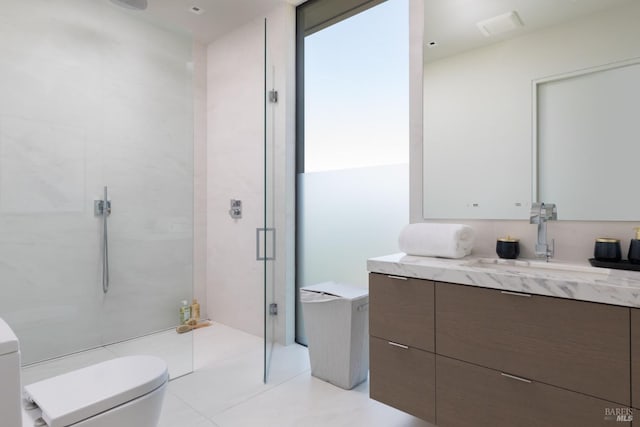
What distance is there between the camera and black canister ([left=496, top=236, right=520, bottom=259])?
1.65 m

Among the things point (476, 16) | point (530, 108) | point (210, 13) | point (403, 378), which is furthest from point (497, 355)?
point (210, 13)

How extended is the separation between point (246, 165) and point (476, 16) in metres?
1.98

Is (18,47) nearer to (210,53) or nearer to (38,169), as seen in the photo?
(38,169)

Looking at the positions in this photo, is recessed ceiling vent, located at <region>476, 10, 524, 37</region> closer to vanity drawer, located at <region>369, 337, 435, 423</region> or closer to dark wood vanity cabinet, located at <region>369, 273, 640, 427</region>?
dark wood vanity cabinet, located at <region>369, 273, 640, 427</region>

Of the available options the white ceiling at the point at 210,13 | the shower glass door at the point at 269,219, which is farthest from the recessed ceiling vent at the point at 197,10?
the shower glass door at the point at 269,219

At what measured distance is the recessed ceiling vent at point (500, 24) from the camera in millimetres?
1694

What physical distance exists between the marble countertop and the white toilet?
1.06 meters

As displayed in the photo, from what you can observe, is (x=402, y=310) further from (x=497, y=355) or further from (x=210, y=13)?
(x=210, y=13)

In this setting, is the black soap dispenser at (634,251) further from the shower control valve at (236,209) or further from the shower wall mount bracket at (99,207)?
the shower wall mount bracket at (99,207)

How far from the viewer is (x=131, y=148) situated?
257 cm

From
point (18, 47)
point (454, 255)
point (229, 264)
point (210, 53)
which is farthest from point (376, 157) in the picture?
point (18, 47)

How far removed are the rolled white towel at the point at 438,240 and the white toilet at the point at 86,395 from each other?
1.25m

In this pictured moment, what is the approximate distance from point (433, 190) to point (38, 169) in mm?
2403

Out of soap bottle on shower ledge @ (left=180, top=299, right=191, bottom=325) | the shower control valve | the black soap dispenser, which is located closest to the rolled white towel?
the black soap dispenser
